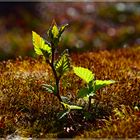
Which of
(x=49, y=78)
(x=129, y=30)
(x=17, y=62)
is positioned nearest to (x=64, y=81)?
(x=49, y=78)

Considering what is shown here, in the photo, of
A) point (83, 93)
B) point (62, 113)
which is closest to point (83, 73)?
point (83, 93)

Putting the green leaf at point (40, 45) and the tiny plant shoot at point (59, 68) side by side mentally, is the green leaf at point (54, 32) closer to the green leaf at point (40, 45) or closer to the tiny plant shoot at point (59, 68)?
the tiny plant shoot at point (59, 68)

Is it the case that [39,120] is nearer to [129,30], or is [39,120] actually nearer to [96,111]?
[96,111]

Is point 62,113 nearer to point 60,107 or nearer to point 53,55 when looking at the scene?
point 60,107

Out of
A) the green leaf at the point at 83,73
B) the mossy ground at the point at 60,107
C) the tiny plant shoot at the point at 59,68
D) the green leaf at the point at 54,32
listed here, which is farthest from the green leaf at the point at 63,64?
the mossy ground at the point at 60,107

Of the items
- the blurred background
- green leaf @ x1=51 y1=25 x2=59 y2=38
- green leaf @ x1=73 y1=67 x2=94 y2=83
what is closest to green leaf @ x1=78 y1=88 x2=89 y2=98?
green leaf @ x1=73 y1=67 x2=94 y2=83

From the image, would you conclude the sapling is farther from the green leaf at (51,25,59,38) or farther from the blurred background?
the blurred background
